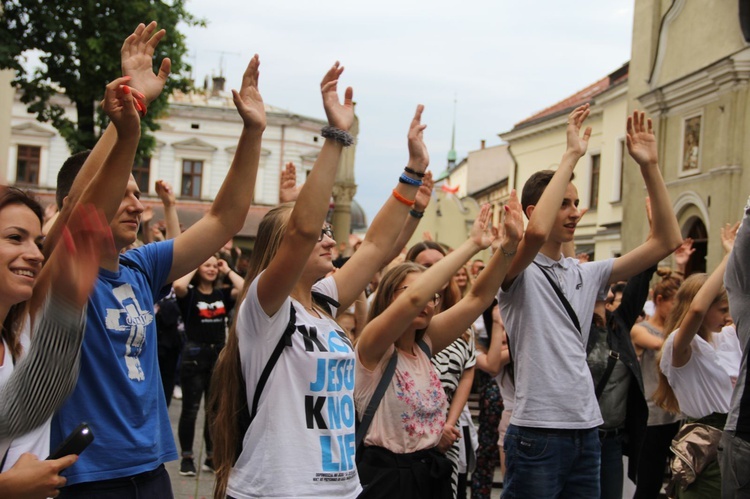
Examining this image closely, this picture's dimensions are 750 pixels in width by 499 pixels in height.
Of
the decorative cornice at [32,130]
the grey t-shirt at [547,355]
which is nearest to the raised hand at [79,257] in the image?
the grey t-shirt at [547,355]

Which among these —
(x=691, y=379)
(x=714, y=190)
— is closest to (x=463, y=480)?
(x=691, y=379)

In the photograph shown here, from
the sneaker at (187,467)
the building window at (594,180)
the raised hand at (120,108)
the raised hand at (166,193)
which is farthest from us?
the building window at (594,180)

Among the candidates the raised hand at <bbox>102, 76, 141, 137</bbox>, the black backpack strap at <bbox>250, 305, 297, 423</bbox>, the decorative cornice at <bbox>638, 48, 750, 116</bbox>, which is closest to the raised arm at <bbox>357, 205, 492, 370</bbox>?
the black backpack strap at <bbox>250, 305, 297, 423</bbox>

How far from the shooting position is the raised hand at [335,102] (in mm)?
3268

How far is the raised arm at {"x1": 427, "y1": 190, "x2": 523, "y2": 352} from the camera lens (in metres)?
4.09

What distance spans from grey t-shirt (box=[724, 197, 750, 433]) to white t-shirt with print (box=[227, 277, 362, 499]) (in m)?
1.55

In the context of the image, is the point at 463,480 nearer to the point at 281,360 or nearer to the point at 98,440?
the point at 281,360

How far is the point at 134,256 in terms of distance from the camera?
322 centimetres

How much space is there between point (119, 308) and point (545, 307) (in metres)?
2.09

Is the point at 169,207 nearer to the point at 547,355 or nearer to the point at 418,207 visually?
the point at 418,207

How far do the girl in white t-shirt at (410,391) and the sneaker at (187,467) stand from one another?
417cm

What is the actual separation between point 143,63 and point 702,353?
3.72m

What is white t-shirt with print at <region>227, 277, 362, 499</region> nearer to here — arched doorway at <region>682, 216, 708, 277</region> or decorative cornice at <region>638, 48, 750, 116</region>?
decorative cornice at <region>638, 48, 750, 116</region>

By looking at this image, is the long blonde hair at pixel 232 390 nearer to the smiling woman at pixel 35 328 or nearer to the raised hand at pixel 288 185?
the smiling woman at pixel 35 328
